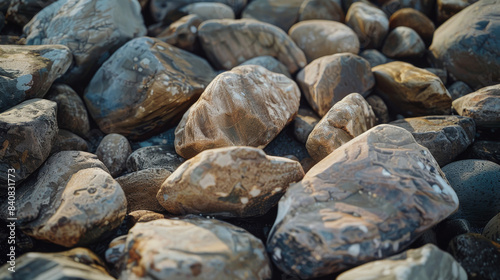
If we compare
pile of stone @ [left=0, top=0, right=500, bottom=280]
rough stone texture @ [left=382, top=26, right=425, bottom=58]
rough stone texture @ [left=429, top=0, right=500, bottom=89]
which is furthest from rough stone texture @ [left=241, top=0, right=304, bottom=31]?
rough stone texture @ [left=429, top=0, right=500, bottom=89]

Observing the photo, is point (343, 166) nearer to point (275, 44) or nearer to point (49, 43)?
point (275, 44)

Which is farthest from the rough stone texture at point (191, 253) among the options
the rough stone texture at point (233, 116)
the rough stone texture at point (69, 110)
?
the rough stone texture at point (69, 110)

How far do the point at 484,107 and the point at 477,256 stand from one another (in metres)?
1.60

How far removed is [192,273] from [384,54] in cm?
352

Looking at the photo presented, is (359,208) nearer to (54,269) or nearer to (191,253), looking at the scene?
(191,253)

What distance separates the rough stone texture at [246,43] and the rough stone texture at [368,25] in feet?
3.37

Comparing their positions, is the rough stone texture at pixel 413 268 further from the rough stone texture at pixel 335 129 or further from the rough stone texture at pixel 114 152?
the rough stone texture at pixel 114 152

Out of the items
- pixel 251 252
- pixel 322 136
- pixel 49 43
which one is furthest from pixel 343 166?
pixel 49 43

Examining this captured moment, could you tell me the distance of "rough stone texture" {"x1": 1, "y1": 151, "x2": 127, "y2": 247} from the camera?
197 cm

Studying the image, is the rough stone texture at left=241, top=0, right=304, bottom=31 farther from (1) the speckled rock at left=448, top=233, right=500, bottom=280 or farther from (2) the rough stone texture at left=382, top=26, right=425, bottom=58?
(1) the speckled rock at left=448, top=233, right=500, bottom=280

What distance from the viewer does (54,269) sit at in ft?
5.42

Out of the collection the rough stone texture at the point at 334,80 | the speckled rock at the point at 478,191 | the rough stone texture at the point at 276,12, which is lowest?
the speckled rock at the point at 478,191

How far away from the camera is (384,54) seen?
159 inches

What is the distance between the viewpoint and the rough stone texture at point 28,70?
2631 mm
